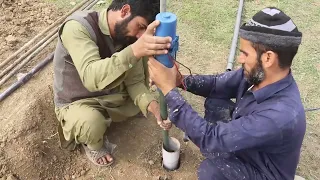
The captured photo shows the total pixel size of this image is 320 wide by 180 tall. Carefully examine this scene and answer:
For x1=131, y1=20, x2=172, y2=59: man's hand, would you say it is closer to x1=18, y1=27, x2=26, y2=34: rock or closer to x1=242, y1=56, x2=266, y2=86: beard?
x1=242, y1=56, x2=266, y2=86: beard

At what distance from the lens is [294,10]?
5.87m

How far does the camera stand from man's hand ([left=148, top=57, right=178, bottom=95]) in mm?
2480

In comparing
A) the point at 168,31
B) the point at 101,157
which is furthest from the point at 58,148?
the point at 168,31

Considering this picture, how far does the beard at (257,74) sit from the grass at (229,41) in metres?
1.43

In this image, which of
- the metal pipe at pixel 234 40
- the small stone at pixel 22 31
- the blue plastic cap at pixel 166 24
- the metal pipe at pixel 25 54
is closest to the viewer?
the blue plastic cap at pixel 166 24

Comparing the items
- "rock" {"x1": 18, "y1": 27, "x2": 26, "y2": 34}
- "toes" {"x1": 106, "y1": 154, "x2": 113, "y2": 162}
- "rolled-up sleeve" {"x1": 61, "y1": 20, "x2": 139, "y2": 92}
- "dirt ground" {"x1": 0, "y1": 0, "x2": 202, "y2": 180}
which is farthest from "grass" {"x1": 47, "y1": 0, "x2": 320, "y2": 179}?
"rolled-up sleeve" {"x1": 61, "y1": 20, "x2": 139, "y2": 92}

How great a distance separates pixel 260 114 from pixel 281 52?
1.41 feet

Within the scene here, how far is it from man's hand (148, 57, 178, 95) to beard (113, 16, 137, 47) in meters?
0.62

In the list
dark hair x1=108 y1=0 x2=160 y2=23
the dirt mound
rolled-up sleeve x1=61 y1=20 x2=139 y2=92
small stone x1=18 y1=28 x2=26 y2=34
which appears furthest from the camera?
small stone x1=18 y1=28 x2=26 y2=34

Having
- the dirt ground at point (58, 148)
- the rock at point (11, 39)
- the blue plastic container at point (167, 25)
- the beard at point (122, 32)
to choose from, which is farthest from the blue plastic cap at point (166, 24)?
the rock at point (11, 39)

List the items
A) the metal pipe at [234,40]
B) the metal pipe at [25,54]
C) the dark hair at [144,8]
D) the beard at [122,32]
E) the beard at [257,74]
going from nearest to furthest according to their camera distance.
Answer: the beard at [257,74], the dark hair at [144,8], the beard at [122,32], the metal pipe at [25,54], the metal pipe at [234,40]

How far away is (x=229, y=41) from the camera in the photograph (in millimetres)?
5227

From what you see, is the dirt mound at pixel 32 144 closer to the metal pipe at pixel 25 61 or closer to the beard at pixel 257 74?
the metal pipe at pixel 25 61

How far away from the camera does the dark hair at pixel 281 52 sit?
A: 2.42 metres
